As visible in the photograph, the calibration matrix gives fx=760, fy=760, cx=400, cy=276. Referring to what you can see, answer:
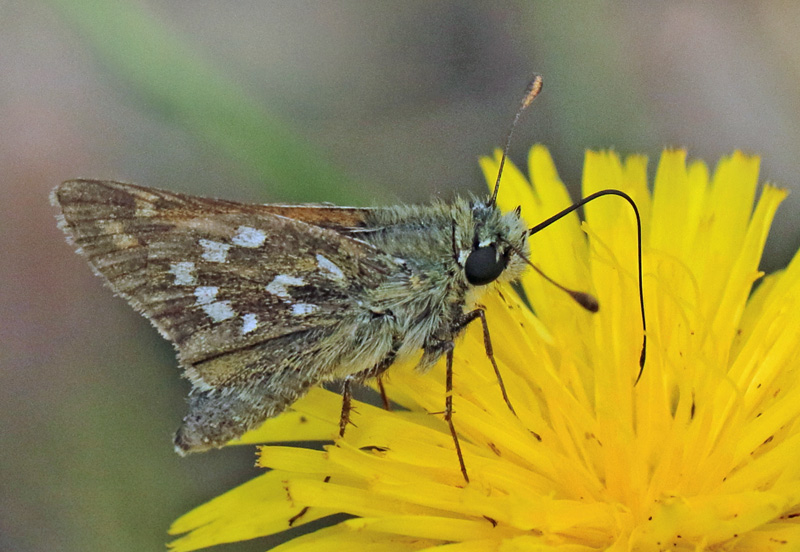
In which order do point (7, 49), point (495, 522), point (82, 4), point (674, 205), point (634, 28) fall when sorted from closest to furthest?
point (495, 522), point (674, 205), point (82, 4), point (634, 28), point (7, 49)

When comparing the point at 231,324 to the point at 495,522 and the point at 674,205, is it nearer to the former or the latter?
the point at 495,522

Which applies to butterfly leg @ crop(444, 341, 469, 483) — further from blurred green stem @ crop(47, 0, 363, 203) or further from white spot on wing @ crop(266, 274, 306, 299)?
blurred green stem @ crop(47, 0, 363, 203)

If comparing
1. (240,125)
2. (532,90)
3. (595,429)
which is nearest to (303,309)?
(595,429)

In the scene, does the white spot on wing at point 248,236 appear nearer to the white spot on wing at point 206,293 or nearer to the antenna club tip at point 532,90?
the white spot on wing at point 206,293

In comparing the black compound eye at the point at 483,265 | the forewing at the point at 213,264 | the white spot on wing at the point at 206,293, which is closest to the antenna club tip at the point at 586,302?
the black compound eye at the point at 483,265

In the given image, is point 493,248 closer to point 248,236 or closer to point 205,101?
point 248,236

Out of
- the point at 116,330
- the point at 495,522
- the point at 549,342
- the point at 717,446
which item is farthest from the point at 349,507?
the point at 116,330
